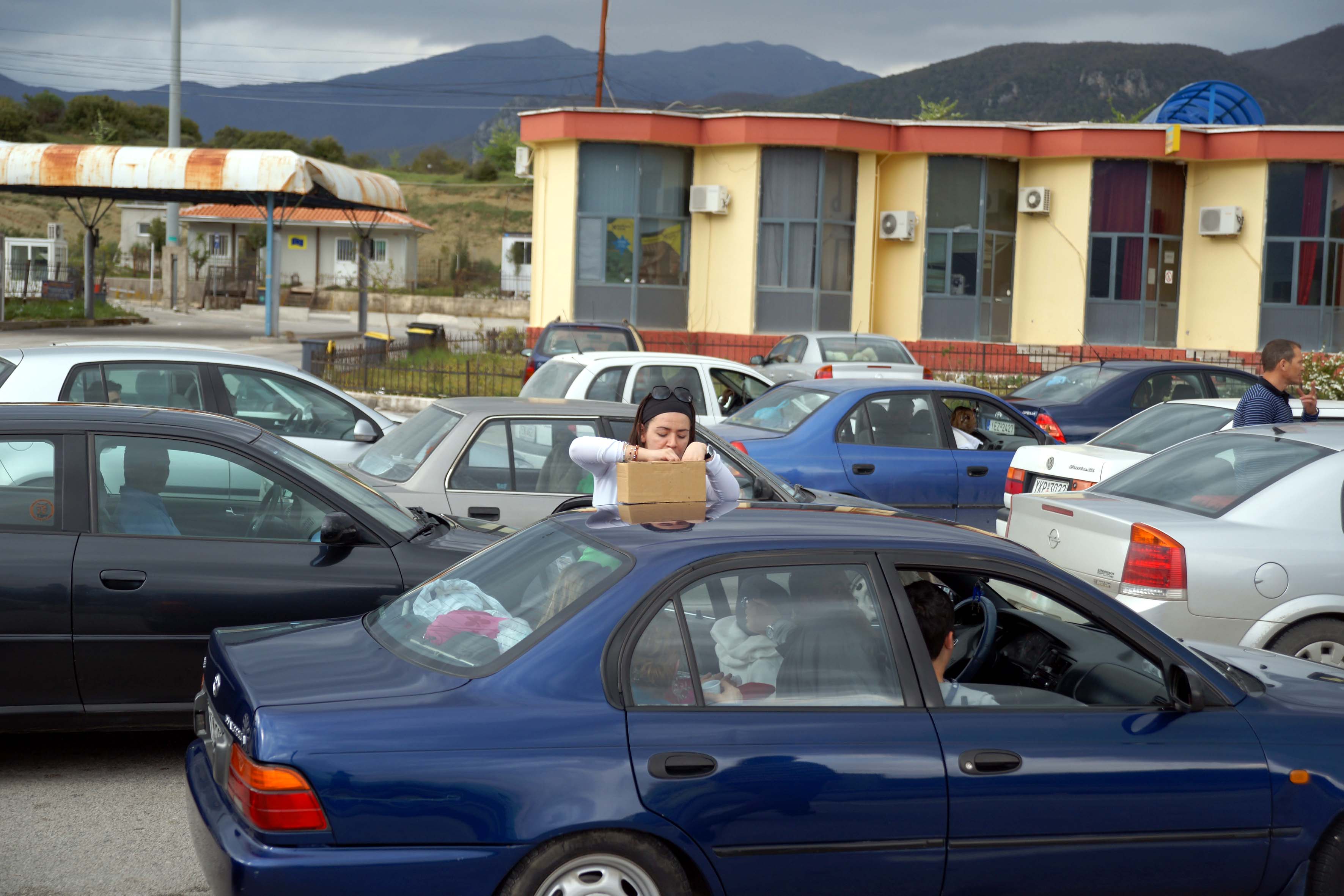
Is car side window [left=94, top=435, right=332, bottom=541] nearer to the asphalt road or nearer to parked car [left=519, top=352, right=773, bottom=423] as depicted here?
the asphalt road

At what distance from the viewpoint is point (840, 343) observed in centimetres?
1998

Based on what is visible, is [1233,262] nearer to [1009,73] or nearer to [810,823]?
[810,823]

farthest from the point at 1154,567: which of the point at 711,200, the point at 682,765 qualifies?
the point at 711,200

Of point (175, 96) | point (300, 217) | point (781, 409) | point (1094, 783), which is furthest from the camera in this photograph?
point (300, 217)

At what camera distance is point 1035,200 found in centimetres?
2744

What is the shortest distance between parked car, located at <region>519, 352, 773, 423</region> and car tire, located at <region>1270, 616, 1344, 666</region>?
6.12 metres

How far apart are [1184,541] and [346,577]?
155 inches

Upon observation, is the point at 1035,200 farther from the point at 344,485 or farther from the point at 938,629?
the point at 938,629

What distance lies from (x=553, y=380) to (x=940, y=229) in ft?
58.0

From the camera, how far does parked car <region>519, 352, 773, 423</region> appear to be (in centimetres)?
1170

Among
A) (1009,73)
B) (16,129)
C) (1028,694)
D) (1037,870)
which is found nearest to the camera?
(1037,870)

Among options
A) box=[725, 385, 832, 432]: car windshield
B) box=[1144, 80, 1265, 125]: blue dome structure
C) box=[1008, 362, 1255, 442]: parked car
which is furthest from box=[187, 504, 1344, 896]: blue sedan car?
box=[1144, 80, 1265, 125]: blue dome structure

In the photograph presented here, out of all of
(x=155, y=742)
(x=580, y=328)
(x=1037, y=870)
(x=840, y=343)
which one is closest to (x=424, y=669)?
(x=1037, y=870)

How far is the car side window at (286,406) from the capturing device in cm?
928
